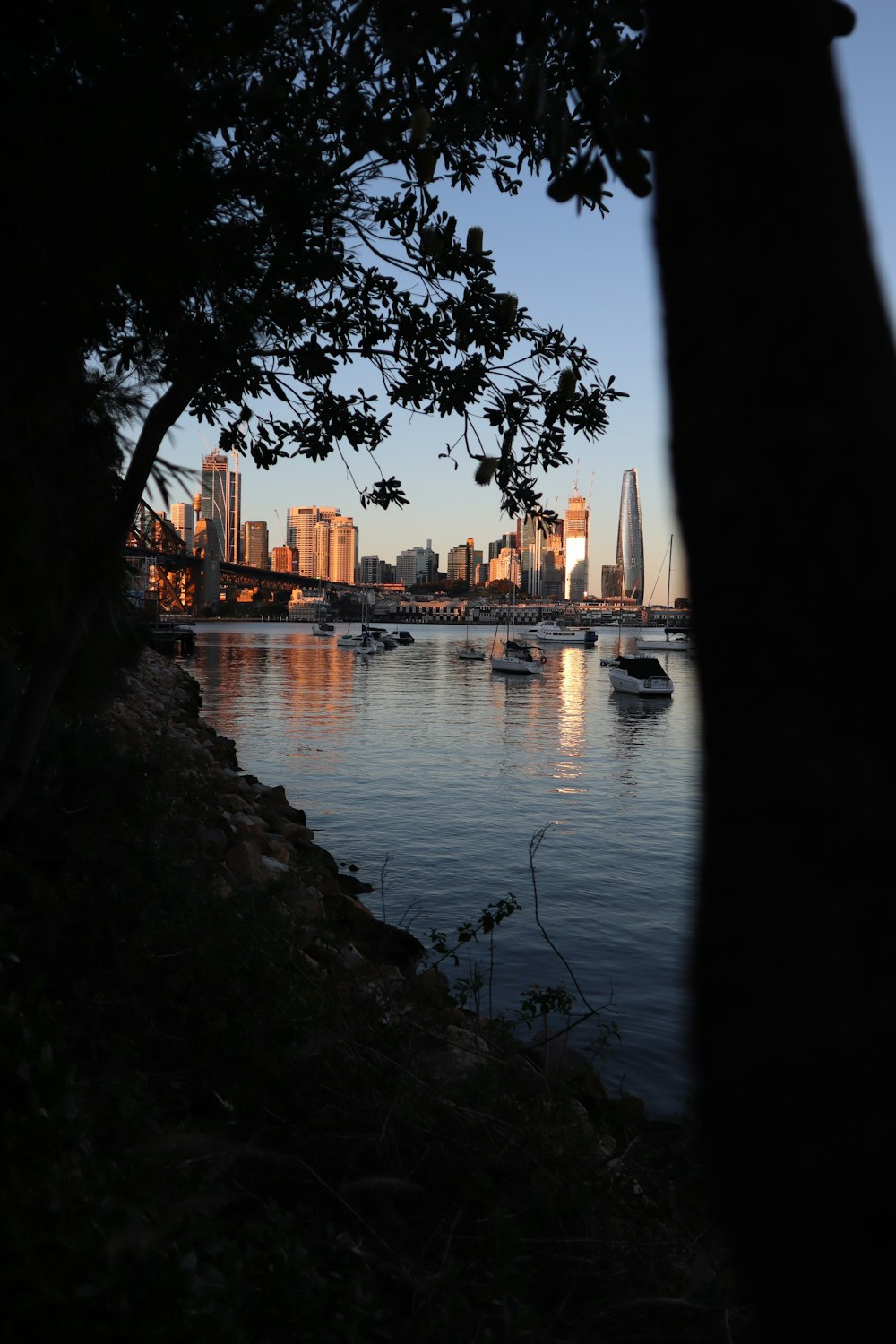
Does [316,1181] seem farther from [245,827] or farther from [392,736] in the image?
[392,736]

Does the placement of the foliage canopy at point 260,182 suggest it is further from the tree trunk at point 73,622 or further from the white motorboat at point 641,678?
the white motorboat at point 641,678

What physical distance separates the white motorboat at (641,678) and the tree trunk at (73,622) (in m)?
55.0

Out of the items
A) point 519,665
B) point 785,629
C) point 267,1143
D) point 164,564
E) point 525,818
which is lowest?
point 525,818

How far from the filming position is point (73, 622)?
6172 mm

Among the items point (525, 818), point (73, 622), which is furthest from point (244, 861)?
point (525, 818)

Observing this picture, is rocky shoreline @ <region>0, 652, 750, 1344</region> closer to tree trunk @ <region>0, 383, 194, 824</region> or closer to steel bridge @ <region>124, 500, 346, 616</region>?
tree trunk @ <region>0, 383, 194, 824</region>

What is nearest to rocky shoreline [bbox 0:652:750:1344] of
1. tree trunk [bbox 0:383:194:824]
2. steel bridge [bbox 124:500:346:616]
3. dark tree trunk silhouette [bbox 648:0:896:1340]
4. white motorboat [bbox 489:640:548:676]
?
tree trunk [bbox 0:383:194:824]

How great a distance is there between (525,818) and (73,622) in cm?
1799

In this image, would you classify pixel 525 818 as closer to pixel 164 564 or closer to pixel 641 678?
pixel 164 564

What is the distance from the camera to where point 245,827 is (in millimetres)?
13984

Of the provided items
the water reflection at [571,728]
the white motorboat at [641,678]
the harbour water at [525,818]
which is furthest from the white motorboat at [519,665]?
the harbour water at [525,818]

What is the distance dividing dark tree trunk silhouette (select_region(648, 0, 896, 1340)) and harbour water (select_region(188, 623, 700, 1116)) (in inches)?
5.1

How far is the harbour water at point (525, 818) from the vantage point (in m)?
12.1

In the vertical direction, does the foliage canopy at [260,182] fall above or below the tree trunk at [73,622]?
above
